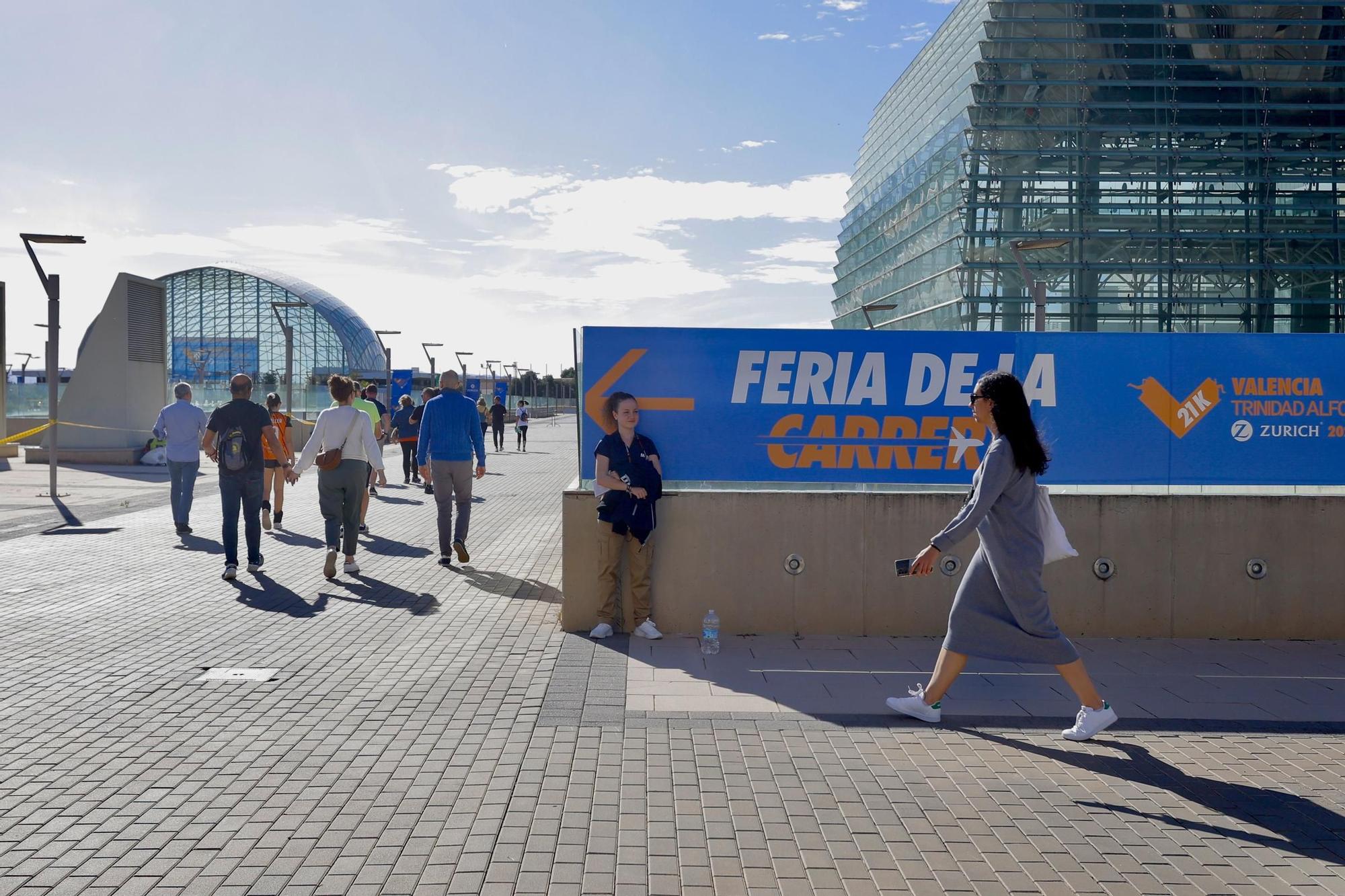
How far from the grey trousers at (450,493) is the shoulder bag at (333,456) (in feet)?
3.16

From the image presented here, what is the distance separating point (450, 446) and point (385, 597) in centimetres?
196

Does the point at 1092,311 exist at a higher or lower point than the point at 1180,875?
higher

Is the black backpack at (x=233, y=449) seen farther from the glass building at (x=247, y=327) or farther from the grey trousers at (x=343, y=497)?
the glass building at (x=247, y=327)

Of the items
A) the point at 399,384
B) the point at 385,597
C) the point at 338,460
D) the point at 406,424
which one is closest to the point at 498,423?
the point at 399,384

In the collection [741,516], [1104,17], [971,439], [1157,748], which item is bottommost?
[1157,748]

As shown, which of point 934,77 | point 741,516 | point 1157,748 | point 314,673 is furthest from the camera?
point 934,77

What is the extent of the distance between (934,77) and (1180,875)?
5666 centimetres

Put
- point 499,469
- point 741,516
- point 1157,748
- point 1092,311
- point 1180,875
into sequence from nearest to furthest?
point 1180,875 → point 1157,748 → point 741,516 → point 499,469 → point 1092,311

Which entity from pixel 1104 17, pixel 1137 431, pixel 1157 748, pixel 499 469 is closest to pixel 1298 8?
pixel 1104 17

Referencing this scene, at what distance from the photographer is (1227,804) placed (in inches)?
179

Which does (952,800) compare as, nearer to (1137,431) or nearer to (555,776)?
(555,776)

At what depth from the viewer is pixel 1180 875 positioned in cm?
382

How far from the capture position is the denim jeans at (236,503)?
32.6ft

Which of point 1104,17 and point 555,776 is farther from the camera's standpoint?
point 1104,17
